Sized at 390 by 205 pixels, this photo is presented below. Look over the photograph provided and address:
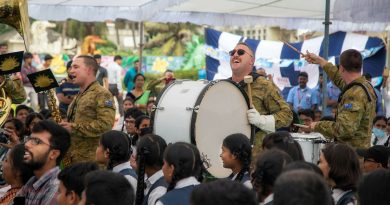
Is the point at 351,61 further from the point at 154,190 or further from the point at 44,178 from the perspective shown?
the point at 44,178

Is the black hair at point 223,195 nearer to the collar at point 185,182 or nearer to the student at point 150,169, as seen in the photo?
the collar at point 185,182

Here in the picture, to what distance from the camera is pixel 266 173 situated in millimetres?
4094

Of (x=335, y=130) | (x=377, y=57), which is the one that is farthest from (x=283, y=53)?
(x=335, y=130)

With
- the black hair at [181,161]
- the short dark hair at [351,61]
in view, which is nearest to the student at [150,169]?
the black hair at [181,161]

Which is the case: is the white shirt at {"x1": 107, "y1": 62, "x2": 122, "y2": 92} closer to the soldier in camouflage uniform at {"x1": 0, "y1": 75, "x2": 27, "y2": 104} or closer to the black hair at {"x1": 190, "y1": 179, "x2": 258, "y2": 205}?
the soldier in camouflage uniform at {"x1": 0, "y1": 75, "x2": 27, "y2": 104}

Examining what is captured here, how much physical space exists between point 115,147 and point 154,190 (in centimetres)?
60

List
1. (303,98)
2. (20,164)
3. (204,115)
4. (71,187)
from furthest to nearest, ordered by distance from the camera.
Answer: (303,98) < (204,115) < (20,164) < (71,187)

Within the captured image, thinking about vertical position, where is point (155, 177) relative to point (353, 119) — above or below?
below

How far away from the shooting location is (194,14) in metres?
12.1

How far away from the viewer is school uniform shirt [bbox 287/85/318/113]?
43.8 ft

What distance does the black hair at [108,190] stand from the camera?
136 inches

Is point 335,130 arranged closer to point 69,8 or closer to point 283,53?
point 69,8

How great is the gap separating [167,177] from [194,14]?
758 centimetres

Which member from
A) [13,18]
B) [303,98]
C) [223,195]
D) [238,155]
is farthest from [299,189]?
[303,98]
